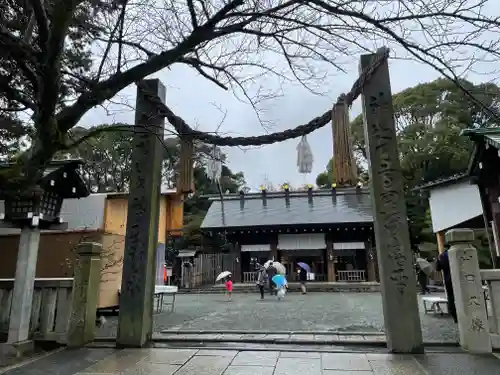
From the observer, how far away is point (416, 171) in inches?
1027

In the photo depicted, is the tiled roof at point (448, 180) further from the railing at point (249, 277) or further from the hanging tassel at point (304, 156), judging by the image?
the railing at point (249, 277)

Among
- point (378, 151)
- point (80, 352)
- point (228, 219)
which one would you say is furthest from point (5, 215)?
point (228, 219)

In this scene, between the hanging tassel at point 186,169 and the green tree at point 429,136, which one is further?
the green tree at point 429,136

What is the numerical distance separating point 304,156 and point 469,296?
293cm

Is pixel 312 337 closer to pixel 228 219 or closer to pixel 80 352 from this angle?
pixel 80 352

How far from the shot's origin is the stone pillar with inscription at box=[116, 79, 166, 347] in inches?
203

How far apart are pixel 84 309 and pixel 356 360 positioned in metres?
3.99

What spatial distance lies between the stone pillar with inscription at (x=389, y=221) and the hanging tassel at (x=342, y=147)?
29 centimetres

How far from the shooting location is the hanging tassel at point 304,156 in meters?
5.43

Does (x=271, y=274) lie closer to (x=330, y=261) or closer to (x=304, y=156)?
(x=330, y=261)

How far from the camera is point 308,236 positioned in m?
22.7

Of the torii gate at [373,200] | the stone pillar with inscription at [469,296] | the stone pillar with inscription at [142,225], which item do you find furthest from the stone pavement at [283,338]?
the stone pillar with inscription at [469,296]

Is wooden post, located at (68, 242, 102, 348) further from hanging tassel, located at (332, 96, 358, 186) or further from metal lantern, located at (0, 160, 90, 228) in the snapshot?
hanging tassel, located at (332, 96, 358, 186)

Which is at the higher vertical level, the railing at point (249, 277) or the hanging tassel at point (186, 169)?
the hanging tassel at point (186, 169)
